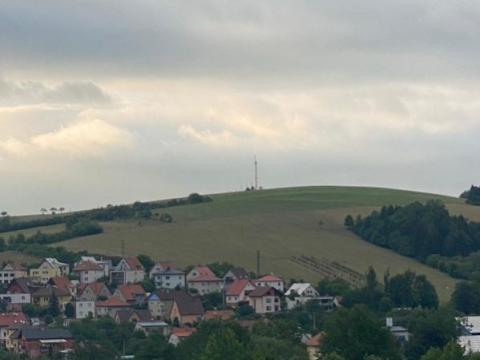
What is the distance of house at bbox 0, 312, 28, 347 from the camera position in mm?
123938

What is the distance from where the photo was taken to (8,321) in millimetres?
127062

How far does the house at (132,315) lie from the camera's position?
422 ft

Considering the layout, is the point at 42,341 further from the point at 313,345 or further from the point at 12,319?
the point at 313,345

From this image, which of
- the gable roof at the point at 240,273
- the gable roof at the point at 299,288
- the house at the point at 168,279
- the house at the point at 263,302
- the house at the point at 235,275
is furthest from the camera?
the gable roof at the point at 240,273

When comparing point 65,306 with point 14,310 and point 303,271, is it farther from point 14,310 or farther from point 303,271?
point 303,271

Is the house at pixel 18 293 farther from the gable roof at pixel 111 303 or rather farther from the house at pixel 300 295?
the house at pixel 300 295

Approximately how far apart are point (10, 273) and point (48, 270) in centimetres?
295

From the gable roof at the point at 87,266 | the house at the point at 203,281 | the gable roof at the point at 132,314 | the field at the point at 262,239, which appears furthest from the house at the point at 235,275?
the gable roof at the point at 132,314

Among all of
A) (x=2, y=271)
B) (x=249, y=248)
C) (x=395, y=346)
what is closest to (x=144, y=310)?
(x=2, y=271)

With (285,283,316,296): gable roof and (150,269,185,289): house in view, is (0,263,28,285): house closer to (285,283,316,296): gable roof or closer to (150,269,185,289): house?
(150,269,185,289): house

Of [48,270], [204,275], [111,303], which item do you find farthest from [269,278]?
[48,270]

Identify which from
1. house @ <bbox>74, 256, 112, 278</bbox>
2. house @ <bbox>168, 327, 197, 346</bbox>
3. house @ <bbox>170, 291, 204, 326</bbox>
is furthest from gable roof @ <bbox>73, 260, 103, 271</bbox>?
house @ <bbox>168, 327, 197, 346</bbox>

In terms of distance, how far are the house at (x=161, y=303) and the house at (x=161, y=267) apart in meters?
9.82

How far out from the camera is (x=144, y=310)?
434ft
